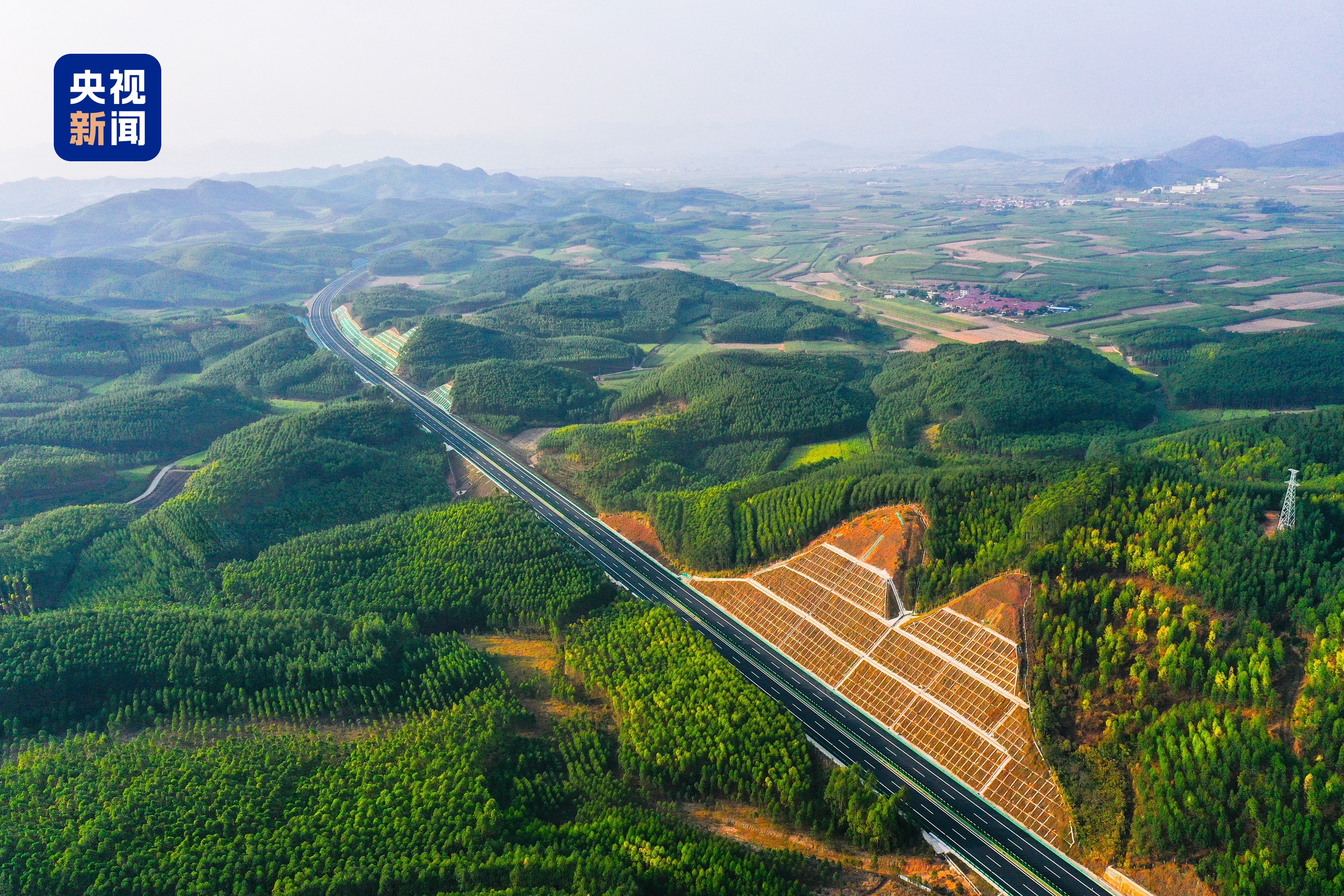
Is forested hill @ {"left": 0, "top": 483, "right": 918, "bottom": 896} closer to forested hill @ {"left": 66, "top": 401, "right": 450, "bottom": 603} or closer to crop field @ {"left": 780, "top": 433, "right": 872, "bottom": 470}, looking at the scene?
forested hill @ {"left": 66, "top": 401, "right": 450, "bottom": 603}

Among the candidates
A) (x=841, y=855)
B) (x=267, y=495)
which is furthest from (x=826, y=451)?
(x=267, y=495)

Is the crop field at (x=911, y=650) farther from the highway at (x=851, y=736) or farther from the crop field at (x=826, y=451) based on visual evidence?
the crop field at (x=826, y=451)

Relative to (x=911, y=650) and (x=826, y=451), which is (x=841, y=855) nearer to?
(x=911, y=650)

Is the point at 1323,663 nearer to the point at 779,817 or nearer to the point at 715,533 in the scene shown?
the point at 779,817

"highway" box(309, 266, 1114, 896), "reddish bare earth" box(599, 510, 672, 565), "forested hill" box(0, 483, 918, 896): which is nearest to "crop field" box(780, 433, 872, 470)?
"reddish bare earth" box(599, 510, 672, 565)

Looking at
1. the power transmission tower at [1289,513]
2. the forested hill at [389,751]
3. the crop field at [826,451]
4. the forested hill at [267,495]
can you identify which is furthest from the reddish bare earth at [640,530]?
the power transmission tower at [1289,513]

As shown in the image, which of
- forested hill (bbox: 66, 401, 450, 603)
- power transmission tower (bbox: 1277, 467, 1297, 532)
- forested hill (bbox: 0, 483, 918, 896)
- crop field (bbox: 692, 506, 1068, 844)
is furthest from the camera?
forested hill (bbox: 66, 401, 450, 603)
